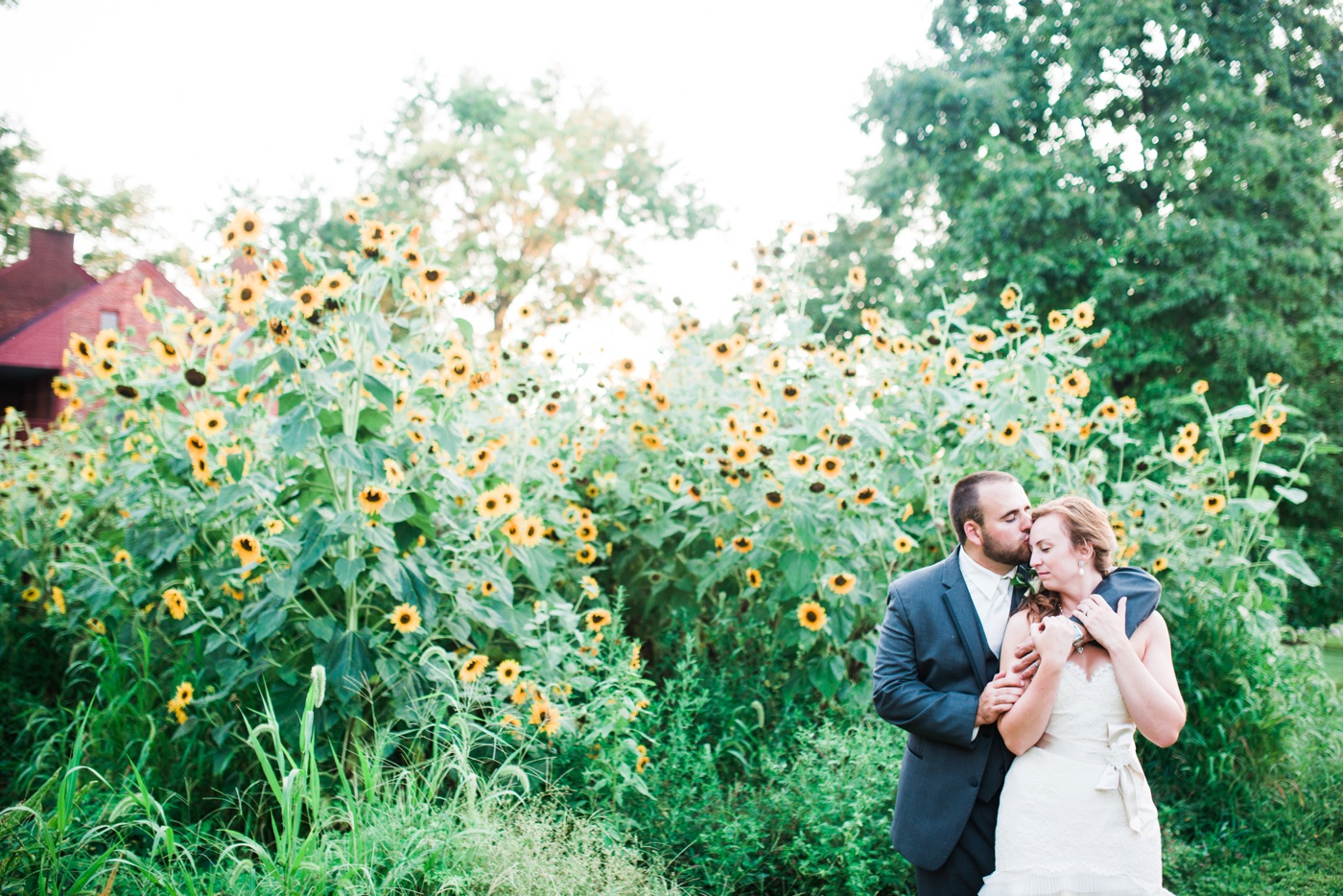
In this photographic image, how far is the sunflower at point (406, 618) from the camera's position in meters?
→ 2.79

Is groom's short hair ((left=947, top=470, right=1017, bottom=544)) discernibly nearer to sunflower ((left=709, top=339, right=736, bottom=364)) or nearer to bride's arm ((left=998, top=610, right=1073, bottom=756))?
bride's arm ((left=998, top=610, right=1073, bottom=756))

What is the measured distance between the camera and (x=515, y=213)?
20.2 meters

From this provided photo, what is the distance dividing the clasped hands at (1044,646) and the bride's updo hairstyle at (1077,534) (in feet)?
0.19

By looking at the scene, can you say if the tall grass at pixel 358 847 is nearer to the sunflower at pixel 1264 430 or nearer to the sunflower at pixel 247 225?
the sunflower at pixel 247 225

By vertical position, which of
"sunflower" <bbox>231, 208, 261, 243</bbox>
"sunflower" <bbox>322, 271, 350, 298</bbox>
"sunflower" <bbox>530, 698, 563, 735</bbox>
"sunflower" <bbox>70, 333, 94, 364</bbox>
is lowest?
"sunflower" <bbox>530, 698, 563, 735</bbox>

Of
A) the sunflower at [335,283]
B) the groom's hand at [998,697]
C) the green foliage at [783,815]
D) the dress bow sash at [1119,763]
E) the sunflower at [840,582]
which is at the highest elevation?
the sunflower at [335,283]

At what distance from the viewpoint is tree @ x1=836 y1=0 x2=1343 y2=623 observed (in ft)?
33.4

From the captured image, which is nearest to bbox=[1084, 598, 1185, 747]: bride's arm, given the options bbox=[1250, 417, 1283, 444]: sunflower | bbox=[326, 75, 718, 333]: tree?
bbox=[1250, 417, 1283, 444]: sunflower

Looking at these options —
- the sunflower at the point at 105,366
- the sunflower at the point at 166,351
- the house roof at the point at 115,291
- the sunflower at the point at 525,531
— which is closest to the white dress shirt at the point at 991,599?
the sunflower at the point at 525,531

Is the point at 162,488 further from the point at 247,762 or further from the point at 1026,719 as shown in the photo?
the point at 1026,719

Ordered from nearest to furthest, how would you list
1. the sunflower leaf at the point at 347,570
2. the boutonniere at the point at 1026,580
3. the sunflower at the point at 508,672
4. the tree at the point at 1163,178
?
1. the boutonniere at the point at 1026,580
2. the sunflower leaf at the point at 347,570
3. the sunflower at the point at 508,672
4. the tree at the point at 1163,178

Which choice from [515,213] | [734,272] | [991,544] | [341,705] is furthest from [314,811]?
[515,213]

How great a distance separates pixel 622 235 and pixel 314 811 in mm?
19368

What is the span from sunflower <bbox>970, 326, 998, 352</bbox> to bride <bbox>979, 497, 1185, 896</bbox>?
6.65 feet
